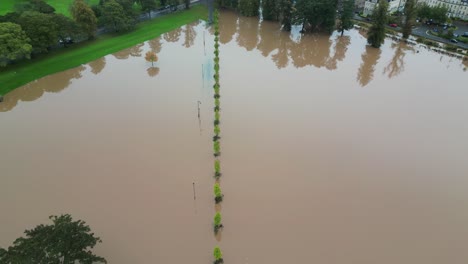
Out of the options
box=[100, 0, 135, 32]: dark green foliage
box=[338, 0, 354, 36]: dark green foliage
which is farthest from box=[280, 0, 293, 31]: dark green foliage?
box=[100, 0, 135, 32]: dark green foliage

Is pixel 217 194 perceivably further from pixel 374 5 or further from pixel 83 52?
pixel 374 5

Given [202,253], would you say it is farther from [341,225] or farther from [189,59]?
[189,59]

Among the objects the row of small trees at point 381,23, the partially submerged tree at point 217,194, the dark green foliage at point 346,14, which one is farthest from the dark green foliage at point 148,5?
the partially submerged tree at point 217,194

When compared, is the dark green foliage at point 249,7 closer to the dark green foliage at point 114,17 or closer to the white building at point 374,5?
the dark green foliage at point 114,17

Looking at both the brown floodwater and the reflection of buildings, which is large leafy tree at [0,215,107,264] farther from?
the reflection of buildings

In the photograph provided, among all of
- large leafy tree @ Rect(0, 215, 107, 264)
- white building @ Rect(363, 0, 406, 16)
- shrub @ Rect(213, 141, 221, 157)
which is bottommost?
shrub @ Rect(213, 141, 221, 157)

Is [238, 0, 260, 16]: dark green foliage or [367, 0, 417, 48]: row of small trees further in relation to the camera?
[238, 0, 260, 16]: dark green foliage

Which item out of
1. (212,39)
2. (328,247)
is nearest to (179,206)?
(328,247)
